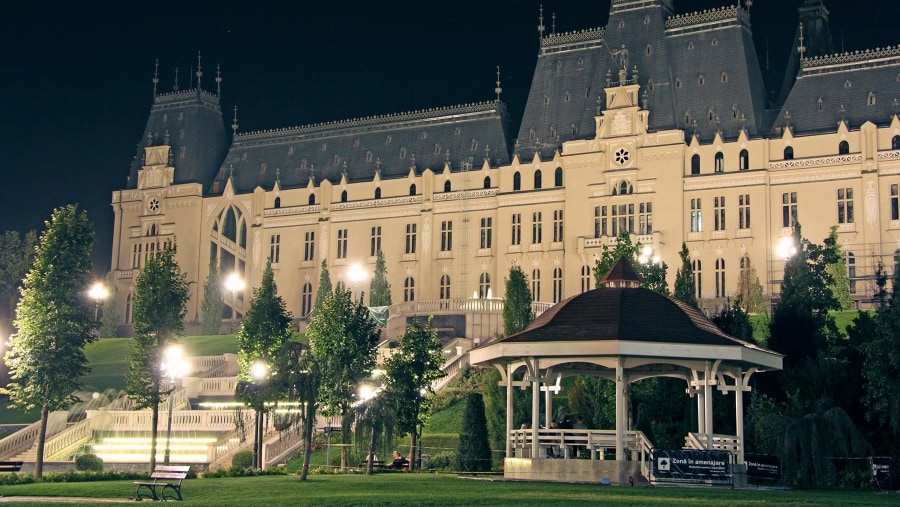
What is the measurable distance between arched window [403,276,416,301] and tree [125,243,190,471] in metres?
41.4

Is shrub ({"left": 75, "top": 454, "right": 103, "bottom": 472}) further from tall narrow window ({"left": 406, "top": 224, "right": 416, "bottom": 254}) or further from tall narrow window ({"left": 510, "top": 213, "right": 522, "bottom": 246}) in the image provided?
tall narrow window ({"left": 406, "top": 224, "right": 416, "bottom": 254})

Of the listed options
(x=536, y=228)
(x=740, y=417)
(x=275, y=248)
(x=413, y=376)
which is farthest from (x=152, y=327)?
(x=275, y=248)

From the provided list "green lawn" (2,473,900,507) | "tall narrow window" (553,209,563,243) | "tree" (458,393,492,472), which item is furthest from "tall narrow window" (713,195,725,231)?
"green lawn" (2,473,900,507)

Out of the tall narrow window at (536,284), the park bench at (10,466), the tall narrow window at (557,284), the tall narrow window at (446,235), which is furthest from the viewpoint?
the tall narrow window at (446,235)

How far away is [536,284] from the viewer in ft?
328

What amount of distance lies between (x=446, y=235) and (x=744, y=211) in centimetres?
2333

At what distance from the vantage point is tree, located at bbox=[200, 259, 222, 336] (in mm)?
107812

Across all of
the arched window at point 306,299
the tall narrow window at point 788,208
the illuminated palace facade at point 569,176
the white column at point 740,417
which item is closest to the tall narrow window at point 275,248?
the illuminated palace facade at point 569,176

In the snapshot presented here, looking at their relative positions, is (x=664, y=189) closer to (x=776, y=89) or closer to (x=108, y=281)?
(x=776, y=89)

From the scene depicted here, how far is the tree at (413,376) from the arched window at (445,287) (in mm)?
44197

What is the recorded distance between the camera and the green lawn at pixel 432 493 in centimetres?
3422

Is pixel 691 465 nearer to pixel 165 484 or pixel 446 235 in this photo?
pixel 165 484

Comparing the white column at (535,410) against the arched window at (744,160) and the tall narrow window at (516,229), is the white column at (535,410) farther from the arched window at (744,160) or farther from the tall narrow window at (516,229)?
the tall narrow window at (516,229)

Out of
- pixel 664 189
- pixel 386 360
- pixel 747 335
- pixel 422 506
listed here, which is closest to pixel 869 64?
pixel 664 189
